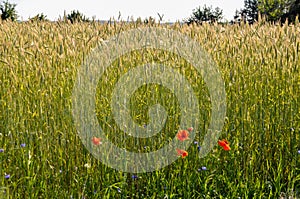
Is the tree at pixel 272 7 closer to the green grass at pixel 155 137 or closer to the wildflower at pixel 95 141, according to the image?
the green grass at pixel 155 137

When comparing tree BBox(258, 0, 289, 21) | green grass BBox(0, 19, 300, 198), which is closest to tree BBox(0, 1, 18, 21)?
green grass BBox(0, 19, 300, 198)

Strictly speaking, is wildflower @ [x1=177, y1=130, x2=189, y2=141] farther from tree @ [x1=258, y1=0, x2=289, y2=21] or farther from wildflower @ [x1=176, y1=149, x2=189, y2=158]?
tree @ [x1=258, y1=0, x2=289, y2=21]

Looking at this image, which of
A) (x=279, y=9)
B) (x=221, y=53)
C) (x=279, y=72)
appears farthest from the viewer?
(x=279, y=9)

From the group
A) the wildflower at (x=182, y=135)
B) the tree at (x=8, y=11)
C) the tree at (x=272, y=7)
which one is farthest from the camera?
the tree at (x=272, y=7)

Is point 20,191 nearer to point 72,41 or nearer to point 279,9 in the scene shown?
point 72,41

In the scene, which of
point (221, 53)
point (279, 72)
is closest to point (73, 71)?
point (221, 53)

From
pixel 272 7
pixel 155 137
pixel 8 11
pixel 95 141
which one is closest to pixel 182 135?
pixel 155 137

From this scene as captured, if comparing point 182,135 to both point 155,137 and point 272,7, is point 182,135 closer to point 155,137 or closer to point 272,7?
point 155,137

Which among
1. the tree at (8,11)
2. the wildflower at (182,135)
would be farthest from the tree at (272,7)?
the wildflower at (182,135)

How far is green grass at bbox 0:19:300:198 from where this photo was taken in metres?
2.54

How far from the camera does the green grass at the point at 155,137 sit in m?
2.54

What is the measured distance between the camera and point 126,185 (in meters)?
2.62

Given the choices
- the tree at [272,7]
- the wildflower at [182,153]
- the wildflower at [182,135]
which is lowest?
the wildflower at [182,153]

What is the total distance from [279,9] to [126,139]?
19509 millimetres
